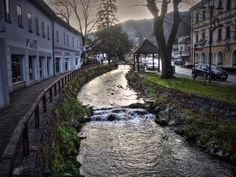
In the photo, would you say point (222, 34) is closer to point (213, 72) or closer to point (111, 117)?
point (213, 72)

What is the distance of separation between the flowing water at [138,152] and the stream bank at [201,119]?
432 millimetres

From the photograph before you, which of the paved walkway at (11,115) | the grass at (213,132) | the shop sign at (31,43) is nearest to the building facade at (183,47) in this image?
the shop sign at (31,43)

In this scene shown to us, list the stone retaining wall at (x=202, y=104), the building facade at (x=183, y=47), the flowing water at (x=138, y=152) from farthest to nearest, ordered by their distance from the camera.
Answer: the building facade at (x=183, y=47)
the stone retaining wall at (x=202, y=104)
the flowing water at (x=138, y=152)

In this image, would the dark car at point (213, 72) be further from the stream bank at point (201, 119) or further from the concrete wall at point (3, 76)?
the concrete wall at point (3, 76)

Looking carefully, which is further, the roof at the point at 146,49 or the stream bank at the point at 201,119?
the roof at the point at 146,49

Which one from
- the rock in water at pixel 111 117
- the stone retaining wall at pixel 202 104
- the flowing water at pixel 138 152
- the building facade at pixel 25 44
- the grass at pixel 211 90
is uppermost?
the building facade at pixel 25 44

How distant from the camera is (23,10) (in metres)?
18.9

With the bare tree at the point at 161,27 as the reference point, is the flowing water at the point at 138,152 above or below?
below

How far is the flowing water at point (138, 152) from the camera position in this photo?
8523mm

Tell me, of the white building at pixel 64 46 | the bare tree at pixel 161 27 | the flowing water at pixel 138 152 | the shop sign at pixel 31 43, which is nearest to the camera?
the flowing water at pixel 138 152

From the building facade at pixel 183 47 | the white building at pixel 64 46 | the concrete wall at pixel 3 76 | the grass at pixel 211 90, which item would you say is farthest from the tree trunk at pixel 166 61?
the building facade at pixel 183 47

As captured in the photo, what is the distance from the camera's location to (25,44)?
62.1 ft

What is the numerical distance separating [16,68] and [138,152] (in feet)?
35.9

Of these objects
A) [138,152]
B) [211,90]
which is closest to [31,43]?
[211,90]
